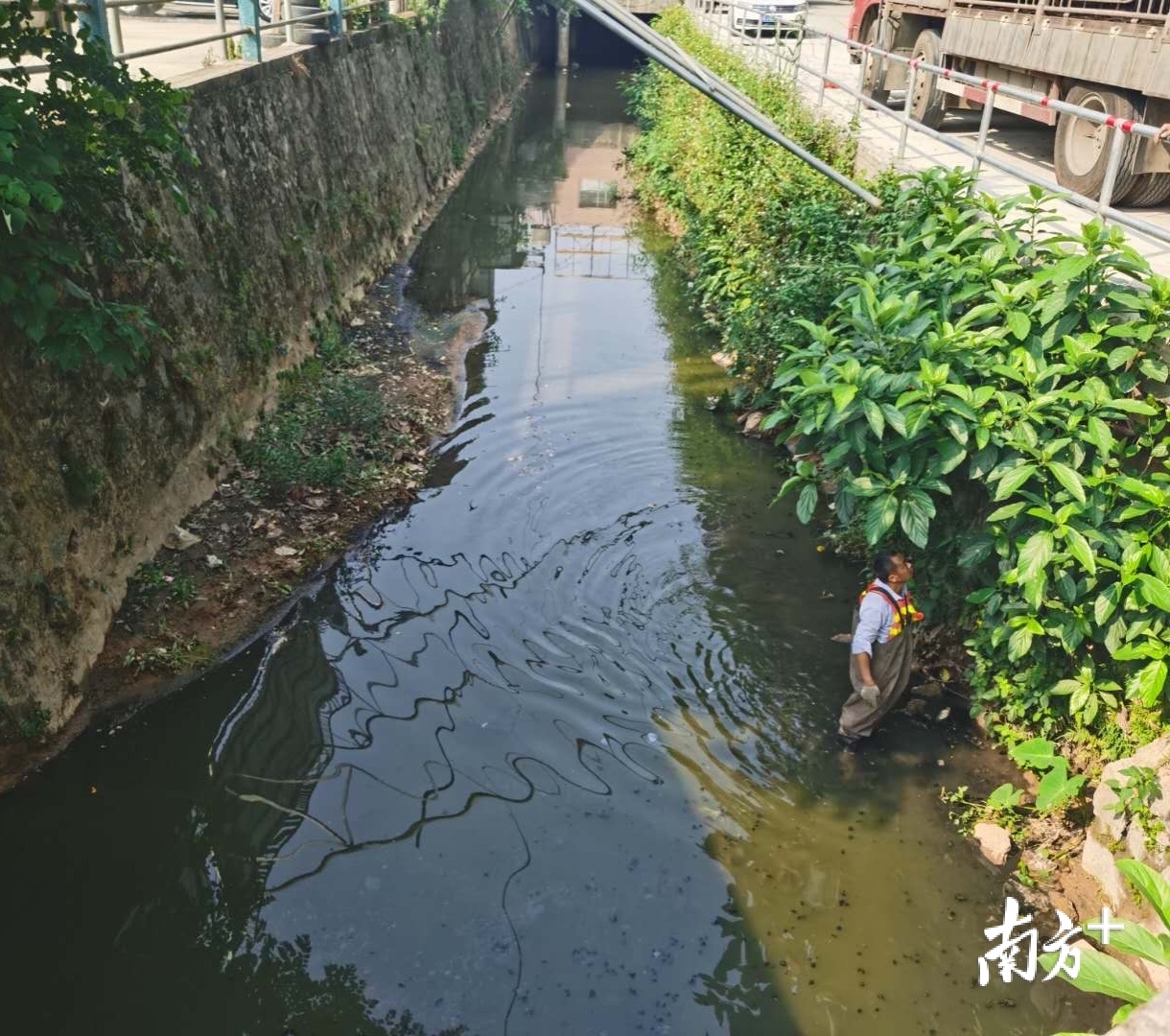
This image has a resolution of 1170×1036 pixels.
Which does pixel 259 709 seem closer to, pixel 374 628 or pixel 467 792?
pixel 374 628

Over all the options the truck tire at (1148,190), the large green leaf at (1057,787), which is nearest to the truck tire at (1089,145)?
the truck tire at (1148,190)

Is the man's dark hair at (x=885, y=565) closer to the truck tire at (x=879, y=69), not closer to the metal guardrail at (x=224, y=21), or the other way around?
the metal guardrail at (x=224, y=21)

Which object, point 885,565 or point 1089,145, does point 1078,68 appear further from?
point 885,565

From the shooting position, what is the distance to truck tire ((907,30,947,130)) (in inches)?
564

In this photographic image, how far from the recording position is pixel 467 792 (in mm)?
6242

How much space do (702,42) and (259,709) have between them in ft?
68.2

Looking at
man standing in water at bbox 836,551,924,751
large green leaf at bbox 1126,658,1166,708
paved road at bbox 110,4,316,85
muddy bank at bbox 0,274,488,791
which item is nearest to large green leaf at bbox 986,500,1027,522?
man standing in water at bbox 836,551,924,751

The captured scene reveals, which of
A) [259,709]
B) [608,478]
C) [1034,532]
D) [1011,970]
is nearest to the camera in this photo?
[1011,970]

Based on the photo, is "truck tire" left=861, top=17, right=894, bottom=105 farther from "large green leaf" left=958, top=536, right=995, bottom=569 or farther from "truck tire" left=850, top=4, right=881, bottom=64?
"large green leaf" left=958, top=536, right=995, bottom=569

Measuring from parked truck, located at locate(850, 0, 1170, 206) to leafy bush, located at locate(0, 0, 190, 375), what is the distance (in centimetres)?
806

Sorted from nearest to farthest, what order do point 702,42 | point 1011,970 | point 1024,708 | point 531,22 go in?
point 1011,970, point 1024,708, point 702,42, point 531,22

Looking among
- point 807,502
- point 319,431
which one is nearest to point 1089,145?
point 807,502

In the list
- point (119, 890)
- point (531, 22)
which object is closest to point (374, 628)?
point (119, 890)

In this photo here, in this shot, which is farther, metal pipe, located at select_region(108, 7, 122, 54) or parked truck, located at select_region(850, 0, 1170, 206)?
parked truck, located at select_region(850, 0, 1170, 206)
